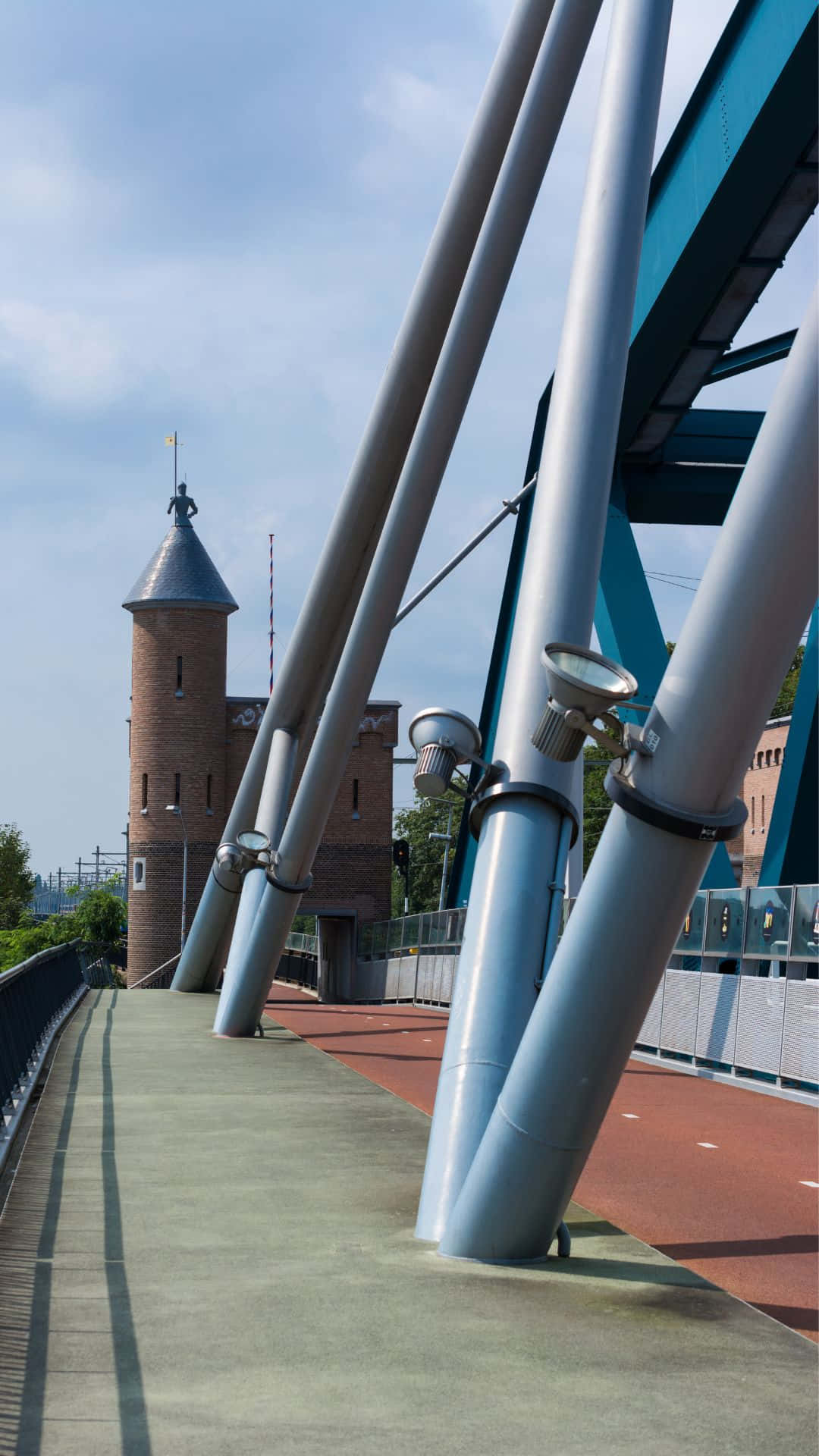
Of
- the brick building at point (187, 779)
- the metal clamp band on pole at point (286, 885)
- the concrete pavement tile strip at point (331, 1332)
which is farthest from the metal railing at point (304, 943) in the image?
the concrete pavement tile strip at point (331, 1332)

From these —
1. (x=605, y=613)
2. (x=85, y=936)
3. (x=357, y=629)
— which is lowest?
(x=85, y=936)

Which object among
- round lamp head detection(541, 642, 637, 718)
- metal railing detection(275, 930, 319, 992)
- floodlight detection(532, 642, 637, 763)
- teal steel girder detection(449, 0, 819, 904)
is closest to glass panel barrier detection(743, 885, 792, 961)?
teal steel girder detection(449, 0, 819, 904)

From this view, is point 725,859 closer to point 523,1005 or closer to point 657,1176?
point 657,1176

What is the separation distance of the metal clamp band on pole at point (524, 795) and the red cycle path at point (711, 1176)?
2.24 m

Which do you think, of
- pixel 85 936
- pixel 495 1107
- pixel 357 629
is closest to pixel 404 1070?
pixel 357 629

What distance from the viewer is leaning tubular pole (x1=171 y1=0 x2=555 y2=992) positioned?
14906 mm

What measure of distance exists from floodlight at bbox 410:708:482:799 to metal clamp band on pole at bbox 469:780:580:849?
293 millimetres

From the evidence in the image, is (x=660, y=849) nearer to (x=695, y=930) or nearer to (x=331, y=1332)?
(x=331, y=1332)

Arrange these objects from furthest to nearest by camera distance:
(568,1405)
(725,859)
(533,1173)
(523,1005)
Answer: (725,859) → (523,1005) → (533,1173) → (568,1405)

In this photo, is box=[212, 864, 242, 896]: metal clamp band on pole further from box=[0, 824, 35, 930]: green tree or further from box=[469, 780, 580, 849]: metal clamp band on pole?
box=[0, 824, 35, 930]: green tree

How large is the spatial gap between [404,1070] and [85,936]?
2783 inches

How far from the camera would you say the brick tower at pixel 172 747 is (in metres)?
59.9

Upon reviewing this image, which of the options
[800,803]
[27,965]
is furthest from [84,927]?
[27,965]

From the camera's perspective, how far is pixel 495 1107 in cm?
750
